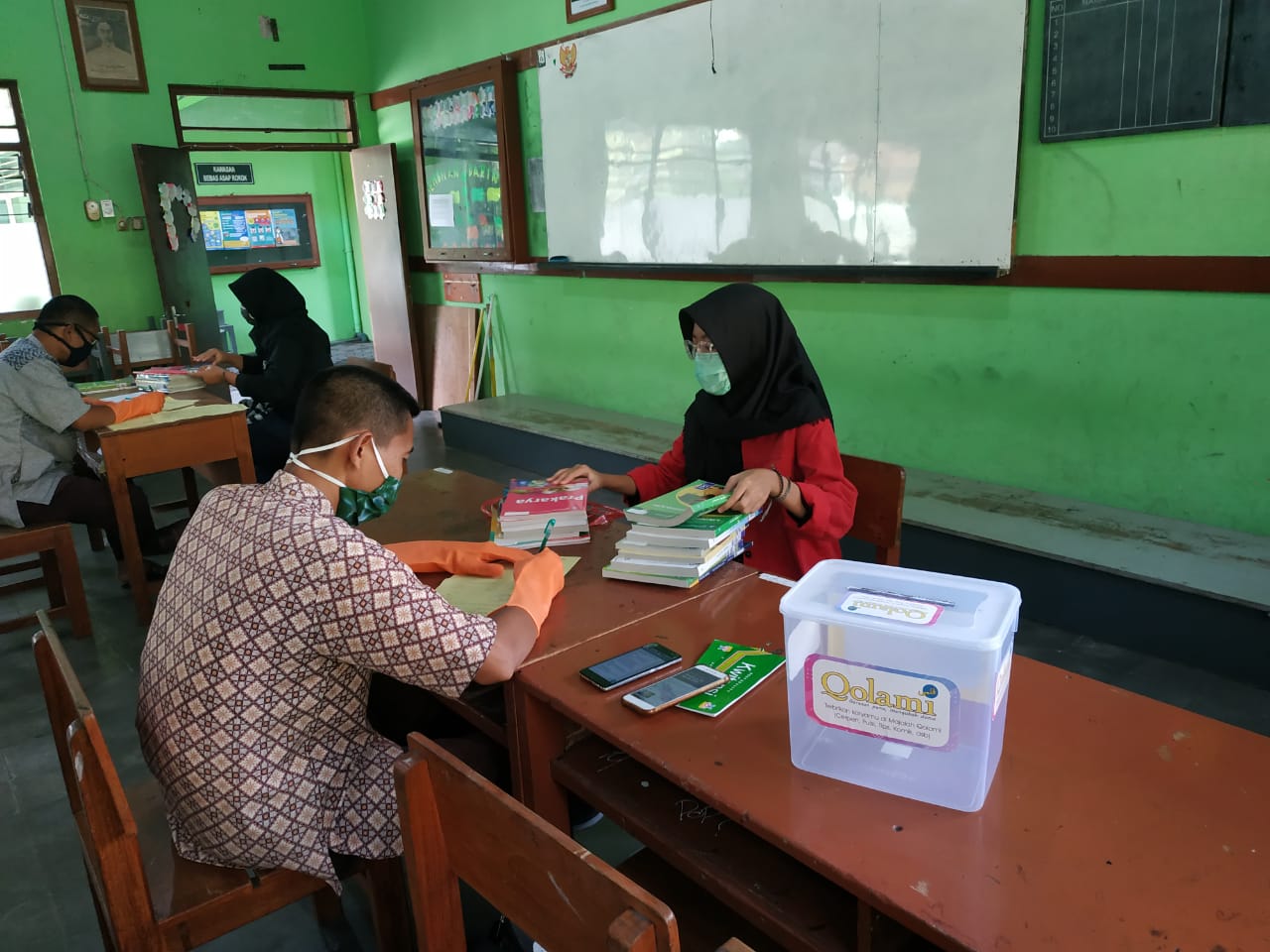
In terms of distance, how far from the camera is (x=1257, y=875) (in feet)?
2.72

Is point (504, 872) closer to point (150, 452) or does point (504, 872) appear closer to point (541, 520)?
point (541, 520)

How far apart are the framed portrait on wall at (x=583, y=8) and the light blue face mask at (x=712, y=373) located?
11.2ft

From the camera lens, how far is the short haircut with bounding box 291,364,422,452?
56.1 inches

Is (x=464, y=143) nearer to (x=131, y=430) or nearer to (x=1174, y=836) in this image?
(x=131, y=430)

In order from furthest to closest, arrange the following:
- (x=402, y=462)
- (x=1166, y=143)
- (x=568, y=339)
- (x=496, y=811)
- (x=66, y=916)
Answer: (x=568, y=339), (x=1166, y=143), (x=66, y=916), (x=402, y=462), (x=496, y=811)

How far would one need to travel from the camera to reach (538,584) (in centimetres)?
149

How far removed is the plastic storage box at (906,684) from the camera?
36.0 inches

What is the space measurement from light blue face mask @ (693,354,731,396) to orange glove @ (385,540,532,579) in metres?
0.59

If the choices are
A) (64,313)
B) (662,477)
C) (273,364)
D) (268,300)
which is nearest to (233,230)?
(268,300)

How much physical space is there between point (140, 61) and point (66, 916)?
5797 mm

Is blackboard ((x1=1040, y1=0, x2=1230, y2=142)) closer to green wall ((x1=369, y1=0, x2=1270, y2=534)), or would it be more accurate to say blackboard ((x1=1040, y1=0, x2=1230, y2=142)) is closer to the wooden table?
green wall ((x1=369, y1=0, x2=1270, y2=534))

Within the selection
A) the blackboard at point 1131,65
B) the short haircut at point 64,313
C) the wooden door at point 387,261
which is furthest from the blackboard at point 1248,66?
the wooden door at point 387,261

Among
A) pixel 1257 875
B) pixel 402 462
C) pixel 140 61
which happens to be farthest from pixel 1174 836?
pixel 140 61

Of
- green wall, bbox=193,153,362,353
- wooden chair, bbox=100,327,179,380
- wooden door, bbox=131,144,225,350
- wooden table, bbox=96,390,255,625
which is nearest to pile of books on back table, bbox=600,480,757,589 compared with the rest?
wooden table, bbox=96,390,255,625
